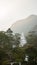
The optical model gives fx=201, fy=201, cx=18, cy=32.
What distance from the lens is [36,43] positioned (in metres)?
3.46

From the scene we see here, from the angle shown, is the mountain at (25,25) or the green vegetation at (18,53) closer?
the green vegetation at (18,53)

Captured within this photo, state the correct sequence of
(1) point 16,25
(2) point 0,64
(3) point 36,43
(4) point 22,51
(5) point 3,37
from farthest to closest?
(1) point 16,25 < (5) point 3,37 < (3) point 36,43 < (4) point 22,51 < (2) point 0,64

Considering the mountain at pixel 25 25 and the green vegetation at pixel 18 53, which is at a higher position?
the mountain at pixel 25 25

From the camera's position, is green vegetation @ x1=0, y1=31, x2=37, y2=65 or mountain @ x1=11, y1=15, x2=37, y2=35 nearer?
green vegetation @ x1=0, y1=31, x2=37, y2=65

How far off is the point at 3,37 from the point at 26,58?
818mm

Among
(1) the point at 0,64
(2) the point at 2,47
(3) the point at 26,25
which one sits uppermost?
(3) the point at 26,25

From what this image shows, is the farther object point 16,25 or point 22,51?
point 16,25

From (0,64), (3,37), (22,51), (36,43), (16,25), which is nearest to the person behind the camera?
(0,64)

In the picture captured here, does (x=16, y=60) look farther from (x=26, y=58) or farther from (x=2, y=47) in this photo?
(x=2, y=47)

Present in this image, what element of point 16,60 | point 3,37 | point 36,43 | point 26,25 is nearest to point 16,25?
point 26,25

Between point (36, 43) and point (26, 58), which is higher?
point (36, 43)

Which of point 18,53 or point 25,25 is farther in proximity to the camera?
point 25,25

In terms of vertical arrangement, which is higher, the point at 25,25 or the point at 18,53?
the point at 25,25

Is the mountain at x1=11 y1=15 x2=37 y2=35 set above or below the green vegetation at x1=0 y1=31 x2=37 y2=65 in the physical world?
above
